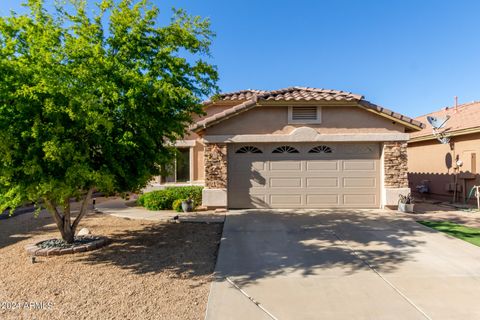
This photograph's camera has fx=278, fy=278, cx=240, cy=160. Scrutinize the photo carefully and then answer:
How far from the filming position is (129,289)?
4.54 meters

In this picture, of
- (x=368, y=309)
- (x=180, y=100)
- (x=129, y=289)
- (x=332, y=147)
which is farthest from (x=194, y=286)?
(x=332, y=147)

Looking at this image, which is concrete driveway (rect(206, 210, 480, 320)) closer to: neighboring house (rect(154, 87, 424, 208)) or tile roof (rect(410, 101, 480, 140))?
neighboring house (rect(154, 87, 424, 208))

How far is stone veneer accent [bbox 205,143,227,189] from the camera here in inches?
424

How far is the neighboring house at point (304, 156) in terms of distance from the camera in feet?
35.2

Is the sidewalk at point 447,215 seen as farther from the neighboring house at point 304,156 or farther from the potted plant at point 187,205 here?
the potted plant at point 187,205

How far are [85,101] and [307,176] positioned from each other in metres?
8.14

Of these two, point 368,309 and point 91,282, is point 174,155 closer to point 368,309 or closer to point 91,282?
point 91,282

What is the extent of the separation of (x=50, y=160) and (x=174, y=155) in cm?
269

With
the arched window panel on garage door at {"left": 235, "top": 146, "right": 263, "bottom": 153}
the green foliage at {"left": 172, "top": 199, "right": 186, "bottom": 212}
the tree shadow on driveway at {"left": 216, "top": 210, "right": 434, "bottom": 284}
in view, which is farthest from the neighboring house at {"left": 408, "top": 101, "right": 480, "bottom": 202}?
the green foliage at {"left": 172, "top": 199, "right": 186, "bottom": 212}

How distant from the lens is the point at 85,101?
5.32 m

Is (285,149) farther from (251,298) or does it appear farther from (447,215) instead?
(251,298)

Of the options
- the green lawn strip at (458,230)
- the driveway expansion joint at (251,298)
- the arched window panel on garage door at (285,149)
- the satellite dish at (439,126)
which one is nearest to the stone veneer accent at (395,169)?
the green lawn strip at (458,230)

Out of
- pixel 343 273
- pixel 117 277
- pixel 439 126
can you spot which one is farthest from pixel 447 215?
pixel 117 277

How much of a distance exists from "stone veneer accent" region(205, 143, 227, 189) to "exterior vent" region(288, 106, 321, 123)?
2983 millimetres
